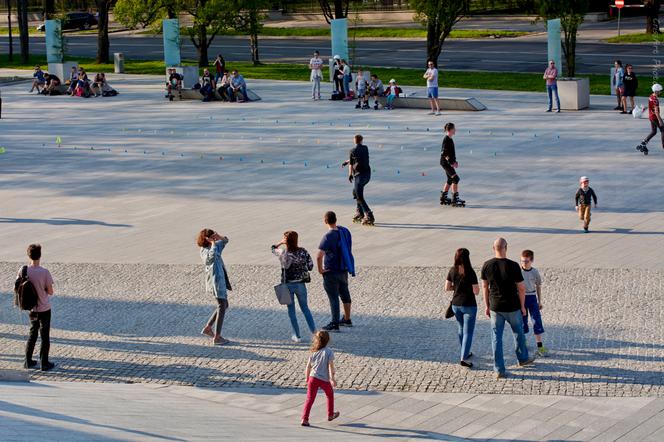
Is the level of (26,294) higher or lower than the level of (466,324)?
higher

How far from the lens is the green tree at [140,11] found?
4822 centimetres

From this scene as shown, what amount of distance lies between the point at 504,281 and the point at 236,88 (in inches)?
1000

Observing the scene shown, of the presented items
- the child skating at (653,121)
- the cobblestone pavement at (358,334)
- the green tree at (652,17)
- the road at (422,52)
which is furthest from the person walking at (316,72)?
the cobblestone pavement at (358,334)

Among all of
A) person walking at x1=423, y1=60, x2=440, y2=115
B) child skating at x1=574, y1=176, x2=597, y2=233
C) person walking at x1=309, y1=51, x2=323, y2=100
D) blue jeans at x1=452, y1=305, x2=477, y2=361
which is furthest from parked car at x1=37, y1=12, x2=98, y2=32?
blue jeans at x1=452, y1=305, x2=477, y2=361

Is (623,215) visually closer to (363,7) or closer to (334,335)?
(334,335)

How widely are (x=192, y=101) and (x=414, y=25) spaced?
2645 centimetres

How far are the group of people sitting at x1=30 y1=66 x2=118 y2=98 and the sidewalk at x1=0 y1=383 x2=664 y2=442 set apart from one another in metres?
28.9

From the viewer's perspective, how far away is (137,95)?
39938 millimetres

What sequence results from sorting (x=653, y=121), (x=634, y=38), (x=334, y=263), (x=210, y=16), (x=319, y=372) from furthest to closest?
(x=634, y=38), (x=210, y=16), (x=653, y=121), (x=334, y=263), (x=319, y=372)

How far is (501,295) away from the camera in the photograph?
39.9 ft

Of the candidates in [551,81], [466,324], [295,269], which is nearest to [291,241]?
[295,269]

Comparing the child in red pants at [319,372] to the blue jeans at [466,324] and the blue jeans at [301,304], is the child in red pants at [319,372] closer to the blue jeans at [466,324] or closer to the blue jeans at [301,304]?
the blue jeans at [466,324]

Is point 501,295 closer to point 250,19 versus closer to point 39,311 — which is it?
point 39,311

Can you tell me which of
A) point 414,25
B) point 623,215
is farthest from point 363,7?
point 623,215
